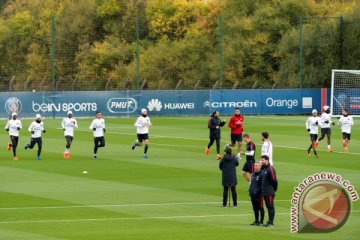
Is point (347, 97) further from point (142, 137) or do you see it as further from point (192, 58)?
point (192, 58)

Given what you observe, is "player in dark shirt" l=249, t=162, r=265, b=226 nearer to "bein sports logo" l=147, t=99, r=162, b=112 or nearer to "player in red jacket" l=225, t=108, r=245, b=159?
"player in red jacket" l=225, t=108, r=245, b=159

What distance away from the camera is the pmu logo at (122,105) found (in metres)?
76.8

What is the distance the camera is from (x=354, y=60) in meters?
84.3

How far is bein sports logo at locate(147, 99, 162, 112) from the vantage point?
78.0 m

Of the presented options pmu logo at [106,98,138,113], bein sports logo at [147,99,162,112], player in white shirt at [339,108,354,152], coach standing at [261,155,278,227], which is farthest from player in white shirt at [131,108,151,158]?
bein sports logo at [147,99,162,112]

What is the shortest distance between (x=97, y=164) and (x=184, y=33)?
223ft

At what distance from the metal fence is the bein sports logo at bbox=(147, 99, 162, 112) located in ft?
14.8

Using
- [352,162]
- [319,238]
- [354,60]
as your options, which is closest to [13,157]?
[352,162]

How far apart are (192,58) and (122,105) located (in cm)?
2233

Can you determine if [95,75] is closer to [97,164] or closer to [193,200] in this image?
[97,164]

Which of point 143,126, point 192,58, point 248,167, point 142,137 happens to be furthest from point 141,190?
point 192,58

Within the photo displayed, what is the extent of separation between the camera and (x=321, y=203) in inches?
998

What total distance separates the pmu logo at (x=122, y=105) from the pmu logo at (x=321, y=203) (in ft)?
165

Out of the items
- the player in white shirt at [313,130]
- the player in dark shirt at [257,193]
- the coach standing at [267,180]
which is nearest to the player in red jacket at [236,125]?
the player in white shirt at [313,130]
